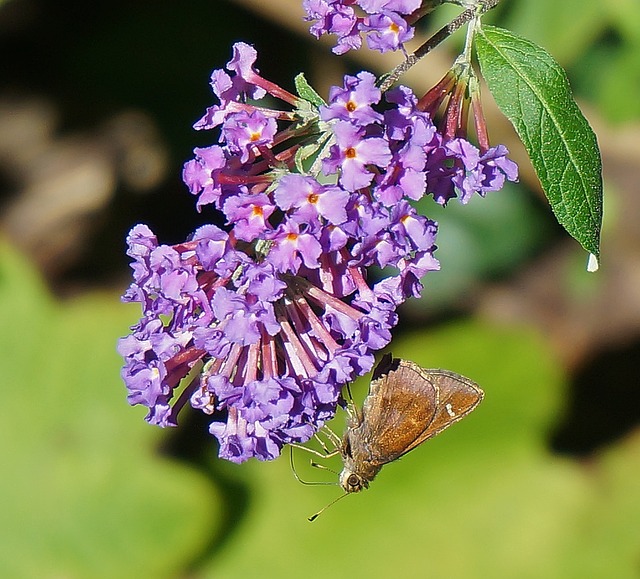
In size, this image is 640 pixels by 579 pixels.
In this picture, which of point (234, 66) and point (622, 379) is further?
point (622, 379)

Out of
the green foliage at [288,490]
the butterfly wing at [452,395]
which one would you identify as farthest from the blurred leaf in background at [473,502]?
the butterfly wing at [452,395]

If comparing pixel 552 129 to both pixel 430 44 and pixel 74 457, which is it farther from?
pixel 74 457

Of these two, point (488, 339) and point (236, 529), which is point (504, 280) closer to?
point (488, 339)

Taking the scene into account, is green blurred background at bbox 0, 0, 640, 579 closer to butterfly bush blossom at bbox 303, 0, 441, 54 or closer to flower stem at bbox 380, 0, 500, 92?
flower stem at bbox 380, 0, 500, 92

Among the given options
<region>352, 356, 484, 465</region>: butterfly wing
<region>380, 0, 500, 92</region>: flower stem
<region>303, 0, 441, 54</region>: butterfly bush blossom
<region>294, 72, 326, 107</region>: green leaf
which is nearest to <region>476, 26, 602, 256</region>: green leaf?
<region>380, 0, 500, 92</region>: flower stem

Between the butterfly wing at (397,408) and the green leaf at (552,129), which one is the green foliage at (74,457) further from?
the green leaf at (552,129)

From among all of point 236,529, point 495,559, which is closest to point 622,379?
point 495,559

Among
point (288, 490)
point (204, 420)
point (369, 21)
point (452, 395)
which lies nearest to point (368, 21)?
point (369, 21)
